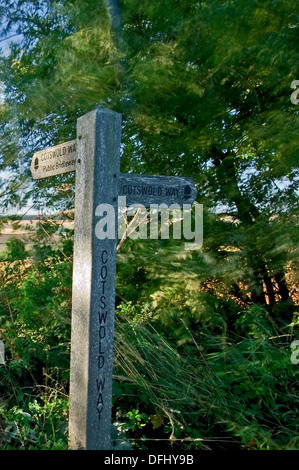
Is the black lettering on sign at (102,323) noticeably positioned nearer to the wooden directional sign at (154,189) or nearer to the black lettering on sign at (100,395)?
the black lettering on sign at (100,395)

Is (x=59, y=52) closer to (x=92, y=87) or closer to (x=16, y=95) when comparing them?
(x=92, y=87)

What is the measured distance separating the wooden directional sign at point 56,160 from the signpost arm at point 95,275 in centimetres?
11

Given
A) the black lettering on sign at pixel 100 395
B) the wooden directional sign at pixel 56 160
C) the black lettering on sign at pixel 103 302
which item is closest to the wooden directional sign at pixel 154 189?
the wooden directional sign at pixel 56 160

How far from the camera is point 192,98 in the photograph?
448 cm

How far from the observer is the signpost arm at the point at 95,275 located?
2602mm

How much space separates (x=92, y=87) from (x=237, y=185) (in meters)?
1.53

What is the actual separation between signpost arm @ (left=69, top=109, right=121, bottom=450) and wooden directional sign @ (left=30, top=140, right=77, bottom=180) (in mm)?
111

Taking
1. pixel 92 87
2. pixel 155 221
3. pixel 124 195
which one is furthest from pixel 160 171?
pixel 124 195

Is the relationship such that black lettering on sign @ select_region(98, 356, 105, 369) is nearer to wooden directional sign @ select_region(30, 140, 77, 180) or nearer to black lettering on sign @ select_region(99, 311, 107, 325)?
black lettering on sign @ select_region(99, 311, 107, 325)

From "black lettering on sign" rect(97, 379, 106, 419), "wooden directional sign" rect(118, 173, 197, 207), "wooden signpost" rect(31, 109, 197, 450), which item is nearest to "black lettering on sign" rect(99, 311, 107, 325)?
"wooden signpost" rect(31, 109, 197, 450)

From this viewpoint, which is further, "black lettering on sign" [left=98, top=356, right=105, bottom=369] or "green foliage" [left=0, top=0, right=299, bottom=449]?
"green foliage" [left=0, top=0, right=299, bottom=449]

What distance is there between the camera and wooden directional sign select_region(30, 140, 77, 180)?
281cm

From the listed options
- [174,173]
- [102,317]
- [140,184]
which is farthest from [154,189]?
[174,173]

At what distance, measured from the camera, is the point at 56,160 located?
9.77 ft
